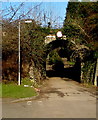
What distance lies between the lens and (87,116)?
8.92 meters

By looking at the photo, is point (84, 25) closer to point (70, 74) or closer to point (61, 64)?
point (70, 74)

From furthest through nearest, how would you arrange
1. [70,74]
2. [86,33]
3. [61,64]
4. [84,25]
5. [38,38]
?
1. [61,64]
2. [70,74]
3. [84,25]
4. [86,33]
5. [38,38]

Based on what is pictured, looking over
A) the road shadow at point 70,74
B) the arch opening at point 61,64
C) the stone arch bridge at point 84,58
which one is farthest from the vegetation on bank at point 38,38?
the road shadow at point 70,74

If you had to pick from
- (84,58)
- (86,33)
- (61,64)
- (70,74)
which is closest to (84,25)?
(86,33)

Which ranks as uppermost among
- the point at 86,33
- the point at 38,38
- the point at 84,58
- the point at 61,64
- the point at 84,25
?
the point at 84,25

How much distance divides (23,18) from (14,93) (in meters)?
7.81

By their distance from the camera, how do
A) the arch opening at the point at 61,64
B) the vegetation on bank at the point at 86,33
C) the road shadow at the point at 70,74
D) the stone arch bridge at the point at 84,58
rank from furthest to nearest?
the road shadow at the point at 70,74 → the arch opening at the point at 61,64 → the stone arch bridge at the point at 84,58 → the vegetation on bank at the point at 86,33

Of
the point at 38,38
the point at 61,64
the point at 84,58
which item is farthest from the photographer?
the point at 61,64

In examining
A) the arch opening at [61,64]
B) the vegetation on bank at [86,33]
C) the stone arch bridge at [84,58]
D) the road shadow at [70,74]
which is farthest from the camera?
the road shadow at [70,74]

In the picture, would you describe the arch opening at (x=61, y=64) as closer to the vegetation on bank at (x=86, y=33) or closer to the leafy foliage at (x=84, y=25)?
the vegetation on bank at (x=86, y=33)

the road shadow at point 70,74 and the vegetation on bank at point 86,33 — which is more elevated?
the vegetation on bank at point 86,33

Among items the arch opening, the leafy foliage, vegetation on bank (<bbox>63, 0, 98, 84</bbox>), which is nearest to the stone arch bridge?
vegetation on bank (<bbox>63, 0, 98, 84</bbox>)

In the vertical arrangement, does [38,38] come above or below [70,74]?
above

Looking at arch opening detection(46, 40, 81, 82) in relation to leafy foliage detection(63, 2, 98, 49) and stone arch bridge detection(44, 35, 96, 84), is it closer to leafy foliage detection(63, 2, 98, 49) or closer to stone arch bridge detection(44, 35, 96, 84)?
stone arch bridge detection(44, 35, 96, 84)
